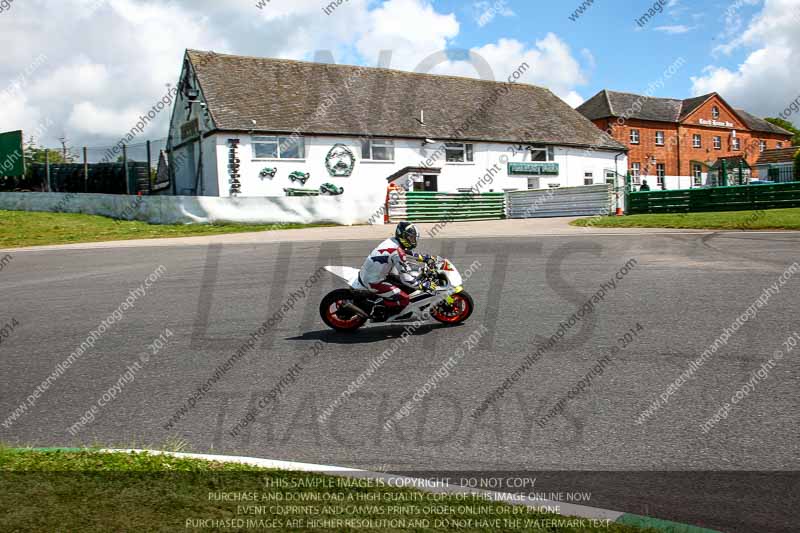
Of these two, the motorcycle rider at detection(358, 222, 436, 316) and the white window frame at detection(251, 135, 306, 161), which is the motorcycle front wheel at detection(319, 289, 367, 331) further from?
the white window frame at detection(251, 135, 306, 161)

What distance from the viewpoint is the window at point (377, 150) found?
39.1m

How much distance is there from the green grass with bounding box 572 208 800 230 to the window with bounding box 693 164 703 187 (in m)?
40.2

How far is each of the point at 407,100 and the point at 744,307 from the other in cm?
3539

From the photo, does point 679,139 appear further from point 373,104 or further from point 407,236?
point 407,236

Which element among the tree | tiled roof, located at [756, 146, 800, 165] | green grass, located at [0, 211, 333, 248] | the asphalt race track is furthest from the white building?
the tree

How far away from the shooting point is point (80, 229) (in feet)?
96.0

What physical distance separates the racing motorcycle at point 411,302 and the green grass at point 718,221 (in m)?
16.1

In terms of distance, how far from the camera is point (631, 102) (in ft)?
218

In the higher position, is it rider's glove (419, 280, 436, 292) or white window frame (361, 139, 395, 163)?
white window frame (361, 139, 395, 163)

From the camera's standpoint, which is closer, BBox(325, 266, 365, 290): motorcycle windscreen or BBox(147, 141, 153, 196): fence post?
BBox(325, 266, 365, 290): motorcycle windscreen

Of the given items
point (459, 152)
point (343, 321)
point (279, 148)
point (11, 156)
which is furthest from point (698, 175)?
point (343, 321)

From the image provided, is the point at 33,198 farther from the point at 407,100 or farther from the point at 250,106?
the point at 407,100

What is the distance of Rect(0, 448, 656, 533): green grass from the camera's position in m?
3.49

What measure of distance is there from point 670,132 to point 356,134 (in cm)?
3917
